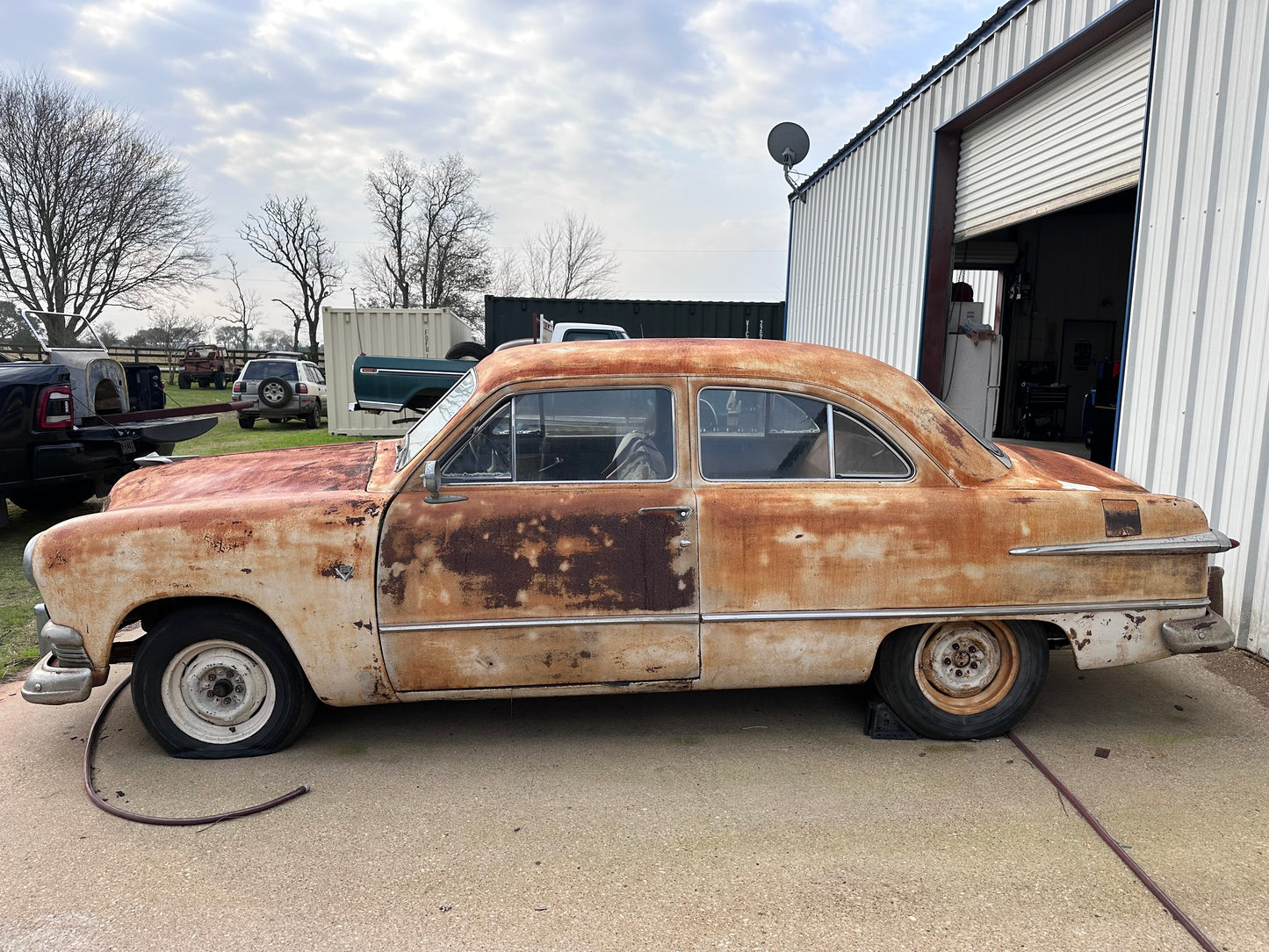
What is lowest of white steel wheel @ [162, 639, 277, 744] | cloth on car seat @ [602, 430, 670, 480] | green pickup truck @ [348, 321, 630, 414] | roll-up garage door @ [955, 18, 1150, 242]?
white steel wheel @ [162, 639, 277, 744]

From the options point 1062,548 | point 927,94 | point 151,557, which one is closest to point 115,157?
point 927,94

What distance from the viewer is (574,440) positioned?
3445 mm

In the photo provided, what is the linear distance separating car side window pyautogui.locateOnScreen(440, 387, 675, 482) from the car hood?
570 millimetres

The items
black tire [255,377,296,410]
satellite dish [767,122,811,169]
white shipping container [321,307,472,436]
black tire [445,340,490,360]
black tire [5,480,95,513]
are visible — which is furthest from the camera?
black tire [255,377,296,410]

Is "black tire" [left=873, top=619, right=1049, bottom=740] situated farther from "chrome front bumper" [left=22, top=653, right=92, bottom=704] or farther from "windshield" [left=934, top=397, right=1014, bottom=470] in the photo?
"chrome front bumper" [left=22, top=653, right=92, bottom=704]

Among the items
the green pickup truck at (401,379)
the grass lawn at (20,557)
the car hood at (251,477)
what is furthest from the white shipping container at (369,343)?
the car hood at (251,477)

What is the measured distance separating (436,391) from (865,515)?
972 centimetres

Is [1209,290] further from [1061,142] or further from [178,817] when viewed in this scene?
[178,817]

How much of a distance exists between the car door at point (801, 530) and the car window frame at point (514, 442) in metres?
0.10

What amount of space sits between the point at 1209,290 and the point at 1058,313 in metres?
10.7

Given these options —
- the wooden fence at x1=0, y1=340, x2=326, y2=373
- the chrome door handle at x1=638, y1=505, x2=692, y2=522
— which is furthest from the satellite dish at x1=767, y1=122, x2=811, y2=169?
the wooden fence at x1=0, y1=340, x2=326, y2=373

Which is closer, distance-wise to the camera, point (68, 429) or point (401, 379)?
point (68, 429)

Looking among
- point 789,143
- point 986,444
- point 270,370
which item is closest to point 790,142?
point 789,143

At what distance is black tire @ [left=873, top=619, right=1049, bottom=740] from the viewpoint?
354 centimetres
